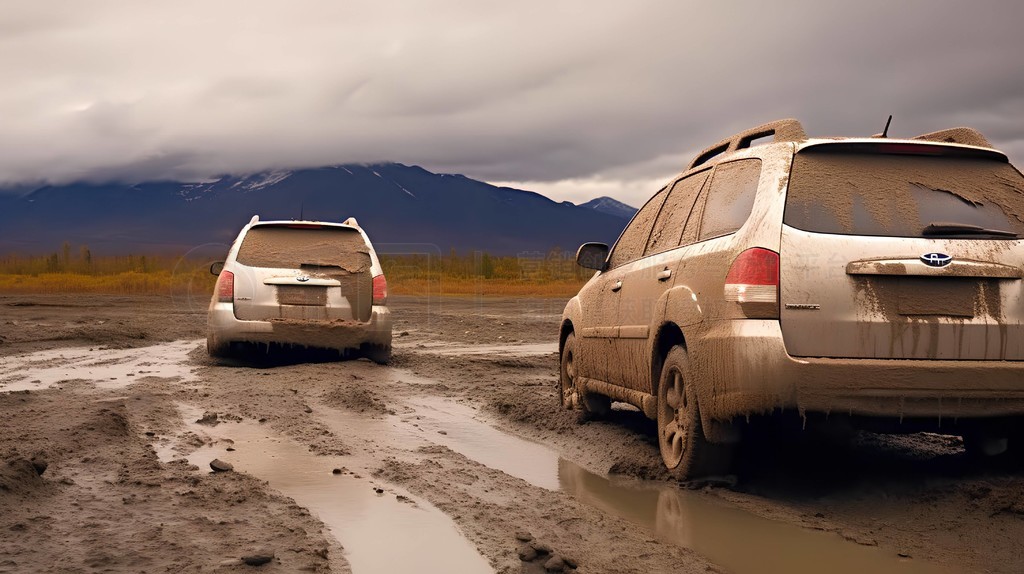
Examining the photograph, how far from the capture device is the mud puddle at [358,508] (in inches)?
164

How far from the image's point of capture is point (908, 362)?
5062mm

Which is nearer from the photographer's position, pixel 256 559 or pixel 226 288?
pixel 256 559

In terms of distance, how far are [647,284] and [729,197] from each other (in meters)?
0.92

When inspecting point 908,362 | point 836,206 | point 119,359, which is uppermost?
point 836,206

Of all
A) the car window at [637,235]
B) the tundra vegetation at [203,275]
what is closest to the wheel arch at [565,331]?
the car window at [637,235]

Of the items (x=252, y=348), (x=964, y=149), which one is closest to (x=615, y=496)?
(x=964, y=149)

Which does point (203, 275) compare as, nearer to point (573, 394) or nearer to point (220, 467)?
point (573, 394)

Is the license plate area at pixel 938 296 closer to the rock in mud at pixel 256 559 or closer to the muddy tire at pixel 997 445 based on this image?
the muddy tire at pixel 997 445

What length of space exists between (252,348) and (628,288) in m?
6.49

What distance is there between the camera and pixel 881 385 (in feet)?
16.5

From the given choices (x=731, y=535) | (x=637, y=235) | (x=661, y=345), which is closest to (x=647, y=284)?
(x=661, y=345)

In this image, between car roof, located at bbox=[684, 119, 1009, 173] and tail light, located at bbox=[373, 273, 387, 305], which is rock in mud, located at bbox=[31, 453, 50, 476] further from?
tail light, located at bbox=[373, 273, 387, 305]

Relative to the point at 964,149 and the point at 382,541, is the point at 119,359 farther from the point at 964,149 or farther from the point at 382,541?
the point at 964,149

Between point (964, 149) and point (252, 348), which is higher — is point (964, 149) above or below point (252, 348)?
above
